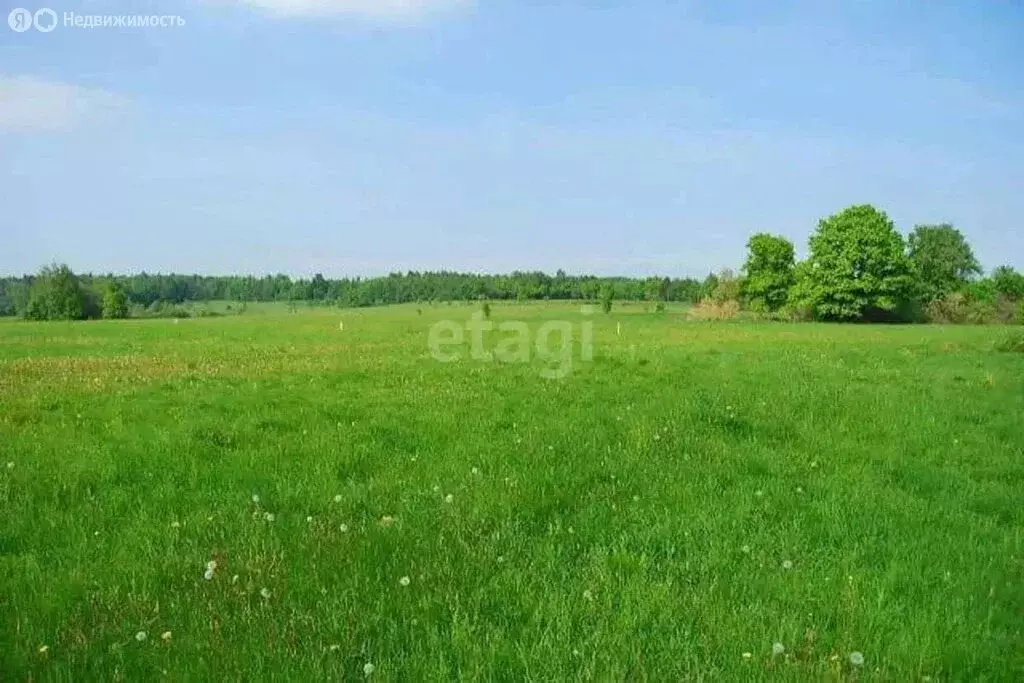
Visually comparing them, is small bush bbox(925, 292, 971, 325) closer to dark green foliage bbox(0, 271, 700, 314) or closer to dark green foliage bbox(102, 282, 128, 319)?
dark green foliage bbox(0, 271, 700, 314)

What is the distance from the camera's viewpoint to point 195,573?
6121 millimetres

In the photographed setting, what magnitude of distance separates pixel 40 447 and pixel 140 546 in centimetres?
503

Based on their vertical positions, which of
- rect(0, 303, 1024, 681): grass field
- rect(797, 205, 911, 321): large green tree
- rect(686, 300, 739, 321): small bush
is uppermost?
rect(797, 205, 911, 321): large green tree

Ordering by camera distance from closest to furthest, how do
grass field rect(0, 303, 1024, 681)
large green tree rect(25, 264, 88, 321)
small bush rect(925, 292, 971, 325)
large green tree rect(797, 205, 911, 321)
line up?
grass field rect(0, 303, 1024, 681) < large green tree rect(797, 205, 911, 321) < small bush rect(925, 292, 971, 325) < large green tree rect(25, 264, 88, 321)

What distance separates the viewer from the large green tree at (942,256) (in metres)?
101

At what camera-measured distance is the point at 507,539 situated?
7.02 metres

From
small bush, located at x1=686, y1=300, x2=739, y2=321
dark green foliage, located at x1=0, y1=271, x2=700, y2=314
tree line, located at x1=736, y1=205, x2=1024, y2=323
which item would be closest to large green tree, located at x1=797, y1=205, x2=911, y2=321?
tree line, located at x1=736, y1=205, x2=1024, y2=323

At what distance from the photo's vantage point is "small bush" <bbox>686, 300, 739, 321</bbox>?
86.1m

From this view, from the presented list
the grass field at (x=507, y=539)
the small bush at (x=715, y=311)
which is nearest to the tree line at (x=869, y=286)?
the small bush at (x=715, y=311)

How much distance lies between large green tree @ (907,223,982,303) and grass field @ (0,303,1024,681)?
98.5 m

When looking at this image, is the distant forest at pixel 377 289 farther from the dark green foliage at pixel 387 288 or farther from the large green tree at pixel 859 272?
the large green tree at pixel 859 272

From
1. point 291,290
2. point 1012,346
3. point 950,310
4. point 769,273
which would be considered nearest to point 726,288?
point 769,273

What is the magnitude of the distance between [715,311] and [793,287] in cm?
888

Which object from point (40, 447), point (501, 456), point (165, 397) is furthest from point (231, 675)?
point (165, 397)
